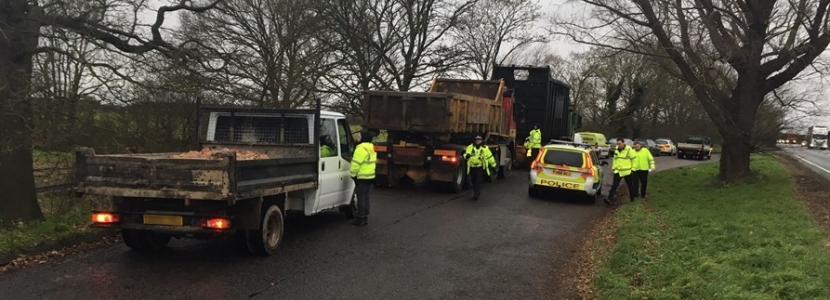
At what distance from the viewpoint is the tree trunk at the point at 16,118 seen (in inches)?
302

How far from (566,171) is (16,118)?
10.6 meters

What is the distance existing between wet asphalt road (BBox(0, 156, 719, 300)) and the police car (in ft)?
10.1

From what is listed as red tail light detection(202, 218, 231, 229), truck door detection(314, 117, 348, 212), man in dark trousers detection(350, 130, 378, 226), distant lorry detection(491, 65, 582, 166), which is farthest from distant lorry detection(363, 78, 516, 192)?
red tail light detection(202, 218, 231, 229)

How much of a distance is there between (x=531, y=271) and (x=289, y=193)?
11.4 ft

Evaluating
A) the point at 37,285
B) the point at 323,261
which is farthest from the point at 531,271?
the point at 37,285

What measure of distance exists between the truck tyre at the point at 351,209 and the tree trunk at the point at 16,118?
454cm

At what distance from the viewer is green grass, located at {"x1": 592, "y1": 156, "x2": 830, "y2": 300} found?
19.1 ft

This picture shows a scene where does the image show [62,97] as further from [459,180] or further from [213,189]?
[459,180]

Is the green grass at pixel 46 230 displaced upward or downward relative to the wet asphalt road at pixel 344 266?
upward

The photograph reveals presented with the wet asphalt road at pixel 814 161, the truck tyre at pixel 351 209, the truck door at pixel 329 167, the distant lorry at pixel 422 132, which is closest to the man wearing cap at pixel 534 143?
the distant lorry at pixel 422 132

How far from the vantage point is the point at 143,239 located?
729 cm

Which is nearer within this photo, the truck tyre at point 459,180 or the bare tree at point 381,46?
the truck tyre at point 459,180

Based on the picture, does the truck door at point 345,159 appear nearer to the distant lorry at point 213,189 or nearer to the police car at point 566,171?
the distant lorry at point 213,189

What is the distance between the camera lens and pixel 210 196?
627cm
